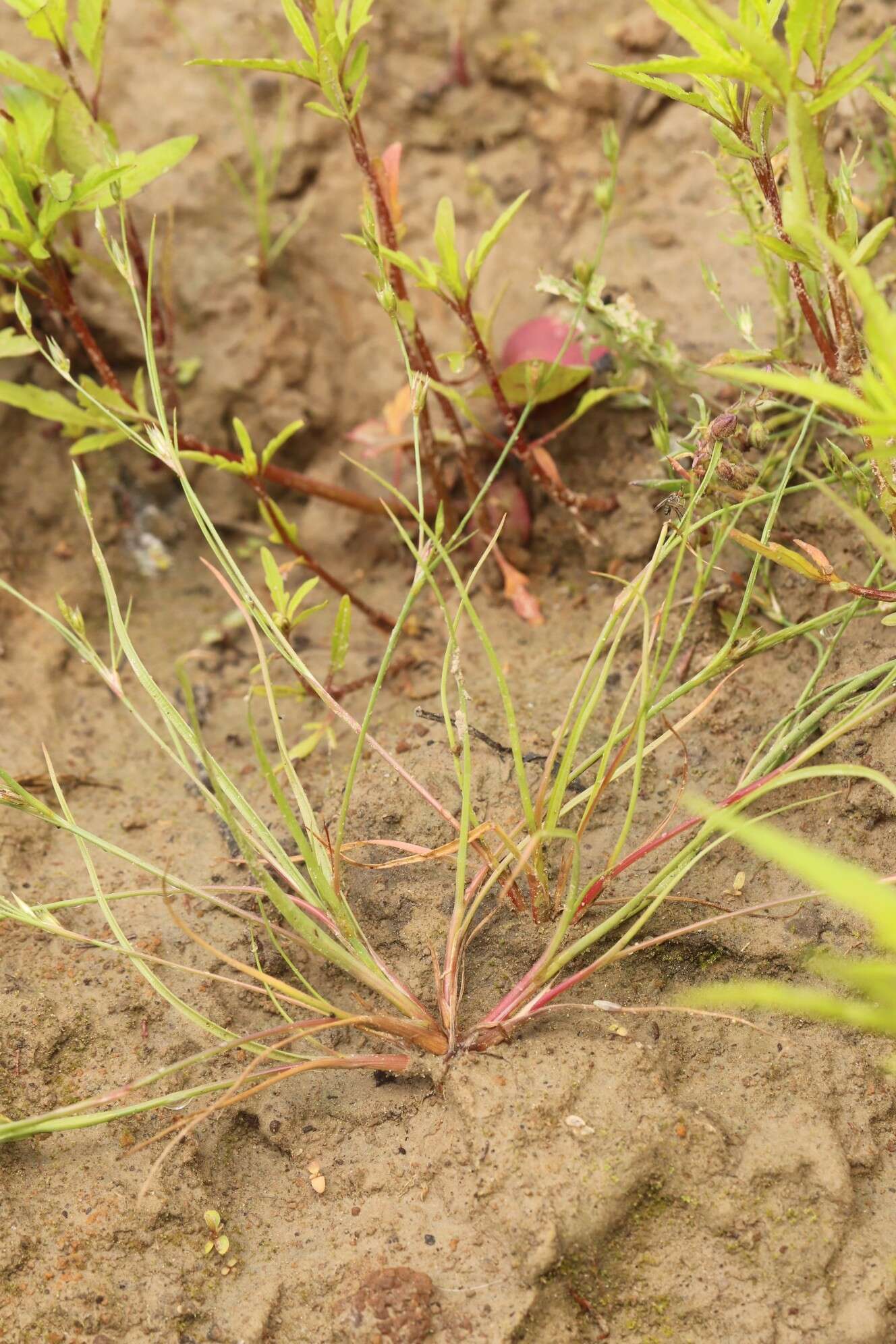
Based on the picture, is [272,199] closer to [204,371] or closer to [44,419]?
[204,371]

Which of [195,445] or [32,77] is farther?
[195,445]

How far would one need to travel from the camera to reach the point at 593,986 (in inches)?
58.2

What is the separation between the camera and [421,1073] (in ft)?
4.71

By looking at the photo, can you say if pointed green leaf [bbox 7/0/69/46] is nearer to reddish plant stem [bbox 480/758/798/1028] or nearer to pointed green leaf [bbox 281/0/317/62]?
pointed green leaf [bbox 281/0/317/62]

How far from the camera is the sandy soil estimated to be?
1252 millimetres

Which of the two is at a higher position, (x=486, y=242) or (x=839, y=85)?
(x=839, y=85)

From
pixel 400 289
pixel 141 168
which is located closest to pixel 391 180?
pixel 400 289

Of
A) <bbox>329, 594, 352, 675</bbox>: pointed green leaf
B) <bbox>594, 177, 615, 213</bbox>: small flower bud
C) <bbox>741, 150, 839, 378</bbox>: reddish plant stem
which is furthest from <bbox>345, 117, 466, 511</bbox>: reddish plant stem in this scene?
<bbox>741, 150, 839, 378</bbox>: reddish plant stem

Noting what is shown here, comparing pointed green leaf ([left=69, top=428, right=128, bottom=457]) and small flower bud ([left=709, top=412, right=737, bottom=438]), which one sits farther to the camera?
pointed green leaf ([left=69, top=428, right=128, bottom=457])

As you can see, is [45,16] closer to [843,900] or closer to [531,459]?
[531,459]

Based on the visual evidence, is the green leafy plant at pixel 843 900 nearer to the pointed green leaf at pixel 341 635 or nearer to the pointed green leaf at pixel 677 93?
the pointed green leaf at pixel 341 635

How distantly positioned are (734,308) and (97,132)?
1.27 metres

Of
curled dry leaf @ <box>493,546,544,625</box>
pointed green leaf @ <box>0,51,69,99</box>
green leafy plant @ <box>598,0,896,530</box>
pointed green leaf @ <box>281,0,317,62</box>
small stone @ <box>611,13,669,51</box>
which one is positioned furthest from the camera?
small stone @ <box>611,13,669,51</box>

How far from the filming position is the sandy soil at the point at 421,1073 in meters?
1.25
